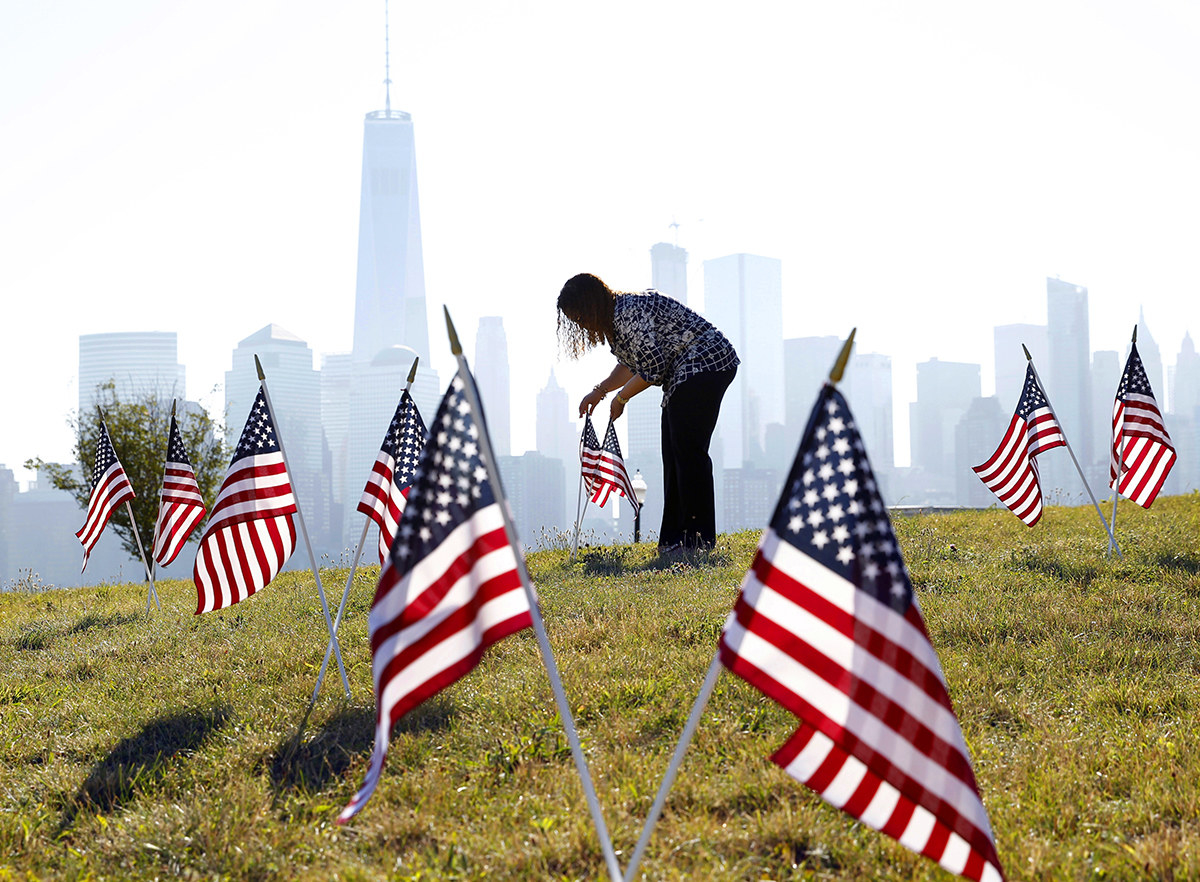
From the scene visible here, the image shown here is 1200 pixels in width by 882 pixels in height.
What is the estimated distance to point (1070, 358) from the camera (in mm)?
183500

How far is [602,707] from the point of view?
4.45 m

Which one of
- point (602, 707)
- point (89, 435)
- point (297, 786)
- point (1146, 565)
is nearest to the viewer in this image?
point (297, 786)

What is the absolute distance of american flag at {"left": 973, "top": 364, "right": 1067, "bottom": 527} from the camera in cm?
863

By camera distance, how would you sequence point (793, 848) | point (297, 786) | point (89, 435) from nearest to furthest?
1. point (793, 848)
2. point (297, 786)
3. point (89, 435)

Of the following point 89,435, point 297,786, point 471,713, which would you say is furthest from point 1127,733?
point 89,435

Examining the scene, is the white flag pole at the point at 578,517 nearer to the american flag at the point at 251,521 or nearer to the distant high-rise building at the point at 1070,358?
the american flag at the point at 251,521

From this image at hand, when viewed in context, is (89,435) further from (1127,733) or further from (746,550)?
(1127,733)

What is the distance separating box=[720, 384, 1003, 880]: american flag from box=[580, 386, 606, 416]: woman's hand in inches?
249

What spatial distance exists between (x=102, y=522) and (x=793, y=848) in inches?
345

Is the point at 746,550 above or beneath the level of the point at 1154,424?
beneath

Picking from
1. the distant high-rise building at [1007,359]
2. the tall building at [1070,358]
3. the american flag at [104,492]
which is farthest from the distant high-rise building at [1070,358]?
the american flag at [104,492]

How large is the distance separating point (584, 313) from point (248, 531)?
12.6 ft

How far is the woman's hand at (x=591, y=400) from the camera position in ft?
29.6

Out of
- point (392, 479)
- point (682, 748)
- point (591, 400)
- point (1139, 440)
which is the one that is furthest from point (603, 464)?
point (682, 748)
